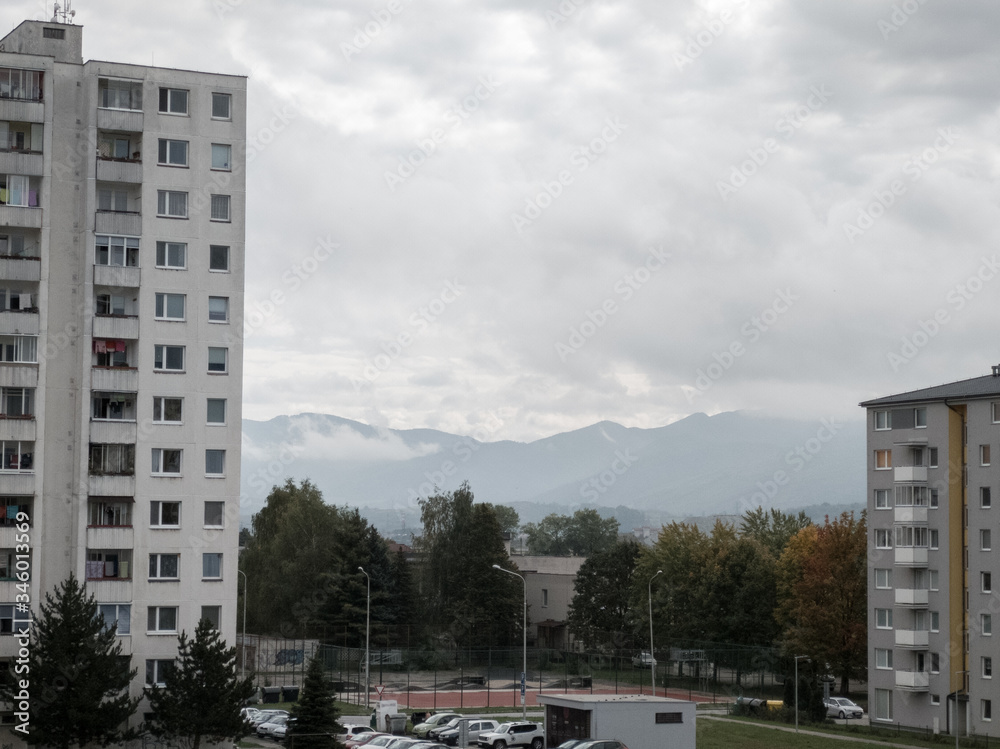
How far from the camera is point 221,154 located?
4994 cm

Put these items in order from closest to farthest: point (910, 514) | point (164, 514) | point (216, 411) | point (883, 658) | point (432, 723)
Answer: point (164, 514) < point (216, 411) < point (432, 723) < point (910, 514) < point (883, 658)

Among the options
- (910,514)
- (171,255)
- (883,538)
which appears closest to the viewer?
(171,255)

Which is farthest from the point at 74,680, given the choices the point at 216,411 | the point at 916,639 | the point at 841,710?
the point at 841,710

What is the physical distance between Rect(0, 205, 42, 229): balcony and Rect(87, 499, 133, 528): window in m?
11.4

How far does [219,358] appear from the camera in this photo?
4941cm

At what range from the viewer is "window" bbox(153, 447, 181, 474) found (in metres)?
48.2

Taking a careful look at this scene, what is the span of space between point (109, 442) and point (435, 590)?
6731 cm

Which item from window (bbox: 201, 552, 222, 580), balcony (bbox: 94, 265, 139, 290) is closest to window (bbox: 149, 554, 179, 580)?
window (bbox: 201, 552, 222, 580)

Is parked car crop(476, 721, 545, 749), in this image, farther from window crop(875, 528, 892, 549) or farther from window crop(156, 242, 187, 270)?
window crop(875, 528, 892, 549)

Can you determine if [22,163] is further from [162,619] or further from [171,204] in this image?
[162,619]

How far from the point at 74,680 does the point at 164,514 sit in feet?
26.5

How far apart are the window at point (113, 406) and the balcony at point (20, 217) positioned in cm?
723

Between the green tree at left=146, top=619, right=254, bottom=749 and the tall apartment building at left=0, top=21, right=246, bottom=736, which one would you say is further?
the tall apartment building at left=0, top=21, right=246, bottom=736

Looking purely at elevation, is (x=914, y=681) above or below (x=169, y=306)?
below
